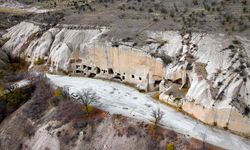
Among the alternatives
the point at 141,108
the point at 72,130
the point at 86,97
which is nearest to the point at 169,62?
the point at 141,108

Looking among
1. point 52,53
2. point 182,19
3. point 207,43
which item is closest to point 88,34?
point 52,53

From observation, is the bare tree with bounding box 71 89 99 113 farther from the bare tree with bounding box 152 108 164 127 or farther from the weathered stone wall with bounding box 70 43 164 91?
the bare tree with bounding box 152 108 164 127

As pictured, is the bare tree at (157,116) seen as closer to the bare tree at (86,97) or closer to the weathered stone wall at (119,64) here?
the weathered stone wall at (119,64)

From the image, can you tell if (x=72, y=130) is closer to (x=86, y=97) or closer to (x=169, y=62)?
(x=86, y=97)

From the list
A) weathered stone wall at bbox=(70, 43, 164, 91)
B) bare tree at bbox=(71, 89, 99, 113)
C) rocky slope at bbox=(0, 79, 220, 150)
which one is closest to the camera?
rocky slope at bbox=(0, 79, 220, 150)

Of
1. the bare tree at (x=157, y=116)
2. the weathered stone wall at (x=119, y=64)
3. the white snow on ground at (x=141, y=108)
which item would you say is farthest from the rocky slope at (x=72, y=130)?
the weathered stone wall at (x=119, y=64)

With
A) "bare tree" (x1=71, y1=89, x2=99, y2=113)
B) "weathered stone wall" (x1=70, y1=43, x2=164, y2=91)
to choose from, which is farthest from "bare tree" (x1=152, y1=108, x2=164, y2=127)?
"bare tree" (x1=71, y1=89, x2=99, y2=113)
